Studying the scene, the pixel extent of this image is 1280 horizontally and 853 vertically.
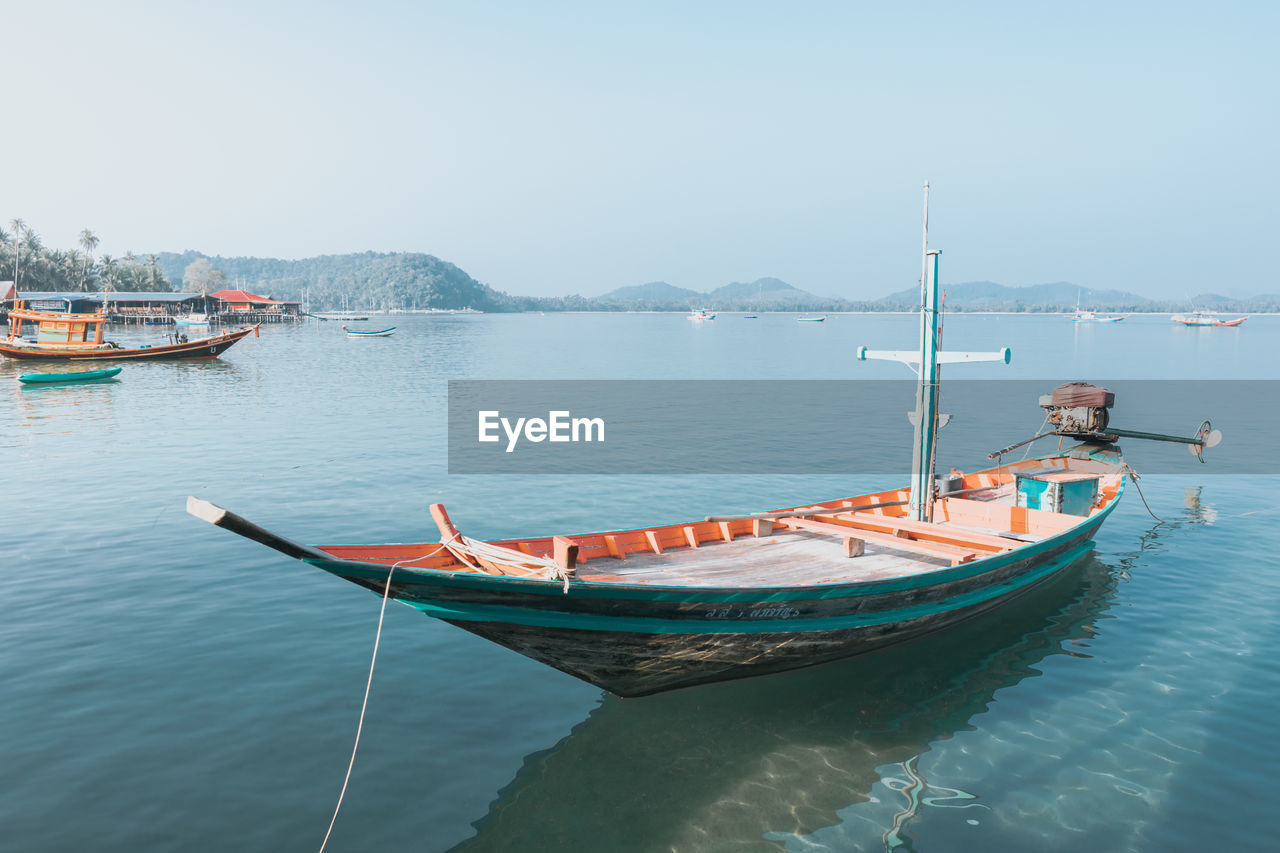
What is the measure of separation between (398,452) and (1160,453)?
3137cm

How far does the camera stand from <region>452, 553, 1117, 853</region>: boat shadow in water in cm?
820

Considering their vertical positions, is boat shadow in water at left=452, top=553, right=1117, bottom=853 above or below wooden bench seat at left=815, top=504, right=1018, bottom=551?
below

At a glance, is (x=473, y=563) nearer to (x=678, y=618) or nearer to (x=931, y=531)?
(x=678, y=618)

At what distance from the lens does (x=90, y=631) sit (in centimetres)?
1238

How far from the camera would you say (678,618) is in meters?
9.34

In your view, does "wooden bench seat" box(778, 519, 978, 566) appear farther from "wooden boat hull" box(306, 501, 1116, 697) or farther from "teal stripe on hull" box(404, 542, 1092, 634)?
"teal stripe on hull" box(404, 542, 1092, 634)

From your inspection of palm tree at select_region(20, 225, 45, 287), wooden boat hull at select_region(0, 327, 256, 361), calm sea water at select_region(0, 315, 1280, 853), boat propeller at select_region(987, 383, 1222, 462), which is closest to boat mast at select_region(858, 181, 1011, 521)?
calm sea water at select_region(0, 315, 1280, 853)

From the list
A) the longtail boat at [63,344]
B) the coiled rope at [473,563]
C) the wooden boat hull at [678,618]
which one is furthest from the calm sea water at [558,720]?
the longtail boat at [63,344]

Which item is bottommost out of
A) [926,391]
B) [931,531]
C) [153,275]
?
[931,531]

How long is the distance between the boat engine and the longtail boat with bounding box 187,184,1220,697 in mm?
3898

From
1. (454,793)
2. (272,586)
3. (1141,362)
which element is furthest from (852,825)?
(1141,362)

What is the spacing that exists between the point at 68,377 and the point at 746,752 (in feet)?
169

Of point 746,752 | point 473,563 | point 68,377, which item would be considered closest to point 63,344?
point 68,377

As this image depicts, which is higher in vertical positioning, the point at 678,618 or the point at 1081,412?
the point at 1081,412
